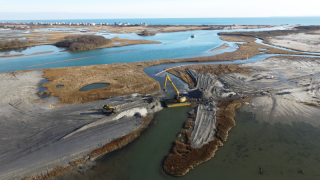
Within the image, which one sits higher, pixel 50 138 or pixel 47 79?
pixel 47 79

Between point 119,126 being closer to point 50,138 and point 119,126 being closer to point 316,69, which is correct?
point 50,138

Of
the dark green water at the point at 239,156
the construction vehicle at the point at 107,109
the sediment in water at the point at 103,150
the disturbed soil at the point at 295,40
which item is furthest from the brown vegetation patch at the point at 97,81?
the disturbed soil at the point at 295,40

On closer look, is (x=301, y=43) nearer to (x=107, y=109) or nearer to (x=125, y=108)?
(x=125, y=108)

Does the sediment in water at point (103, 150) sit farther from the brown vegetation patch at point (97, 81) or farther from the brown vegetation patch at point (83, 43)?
the brown vegetation patch at point (83, 43)

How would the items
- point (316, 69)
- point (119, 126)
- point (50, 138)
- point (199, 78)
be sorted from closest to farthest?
point (50, 138) → point (119, 126) → point (199, 78) → point (316, 69)

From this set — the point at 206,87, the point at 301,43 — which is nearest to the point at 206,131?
the point at 206,87

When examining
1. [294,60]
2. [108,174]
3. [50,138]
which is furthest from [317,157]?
[294,60]

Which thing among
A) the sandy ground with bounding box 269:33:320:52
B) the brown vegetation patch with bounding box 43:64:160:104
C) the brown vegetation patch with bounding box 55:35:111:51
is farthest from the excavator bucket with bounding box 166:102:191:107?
the sandy ground with bounding box 269:33:320:52
